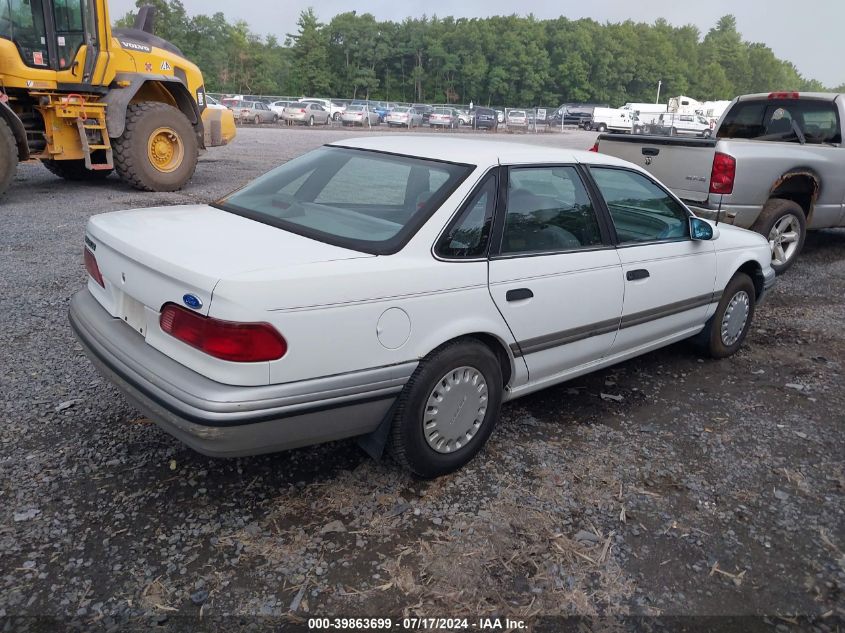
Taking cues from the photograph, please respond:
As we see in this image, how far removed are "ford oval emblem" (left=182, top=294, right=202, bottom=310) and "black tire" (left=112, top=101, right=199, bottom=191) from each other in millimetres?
9003

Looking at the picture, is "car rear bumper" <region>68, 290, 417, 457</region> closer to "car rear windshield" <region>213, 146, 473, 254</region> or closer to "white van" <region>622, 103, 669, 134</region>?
"car rear windshield" <region>213, 146, 473, 254</region>

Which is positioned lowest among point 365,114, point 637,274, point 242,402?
point 242,402

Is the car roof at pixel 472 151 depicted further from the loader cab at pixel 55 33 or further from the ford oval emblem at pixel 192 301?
the loader cab at pixel 55 33

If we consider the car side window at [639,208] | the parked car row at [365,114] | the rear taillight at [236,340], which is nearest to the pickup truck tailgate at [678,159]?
the car side window at [639,208]

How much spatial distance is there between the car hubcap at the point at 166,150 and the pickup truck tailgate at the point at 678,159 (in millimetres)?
7239

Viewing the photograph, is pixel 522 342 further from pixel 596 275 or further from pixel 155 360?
pixel 155 360

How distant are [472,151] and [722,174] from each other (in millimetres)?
4211

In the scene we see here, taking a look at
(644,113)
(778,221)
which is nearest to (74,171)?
(778,221)

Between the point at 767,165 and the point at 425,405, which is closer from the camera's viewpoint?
the point at 425,405

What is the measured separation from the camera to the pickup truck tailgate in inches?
268

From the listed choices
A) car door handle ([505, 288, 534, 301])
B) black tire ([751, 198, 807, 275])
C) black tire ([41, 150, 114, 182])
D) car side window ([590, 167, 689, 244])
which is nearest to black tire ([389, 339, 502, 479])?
car door handle ([505, 288, 534, 301])

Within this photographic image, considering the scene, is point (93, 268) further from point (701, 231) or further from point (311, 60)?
point (311, 60)

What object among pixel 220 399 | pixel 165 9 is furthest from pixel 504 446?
pixel 165 9

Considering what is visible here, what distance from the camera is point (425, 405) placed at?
9.98ft
